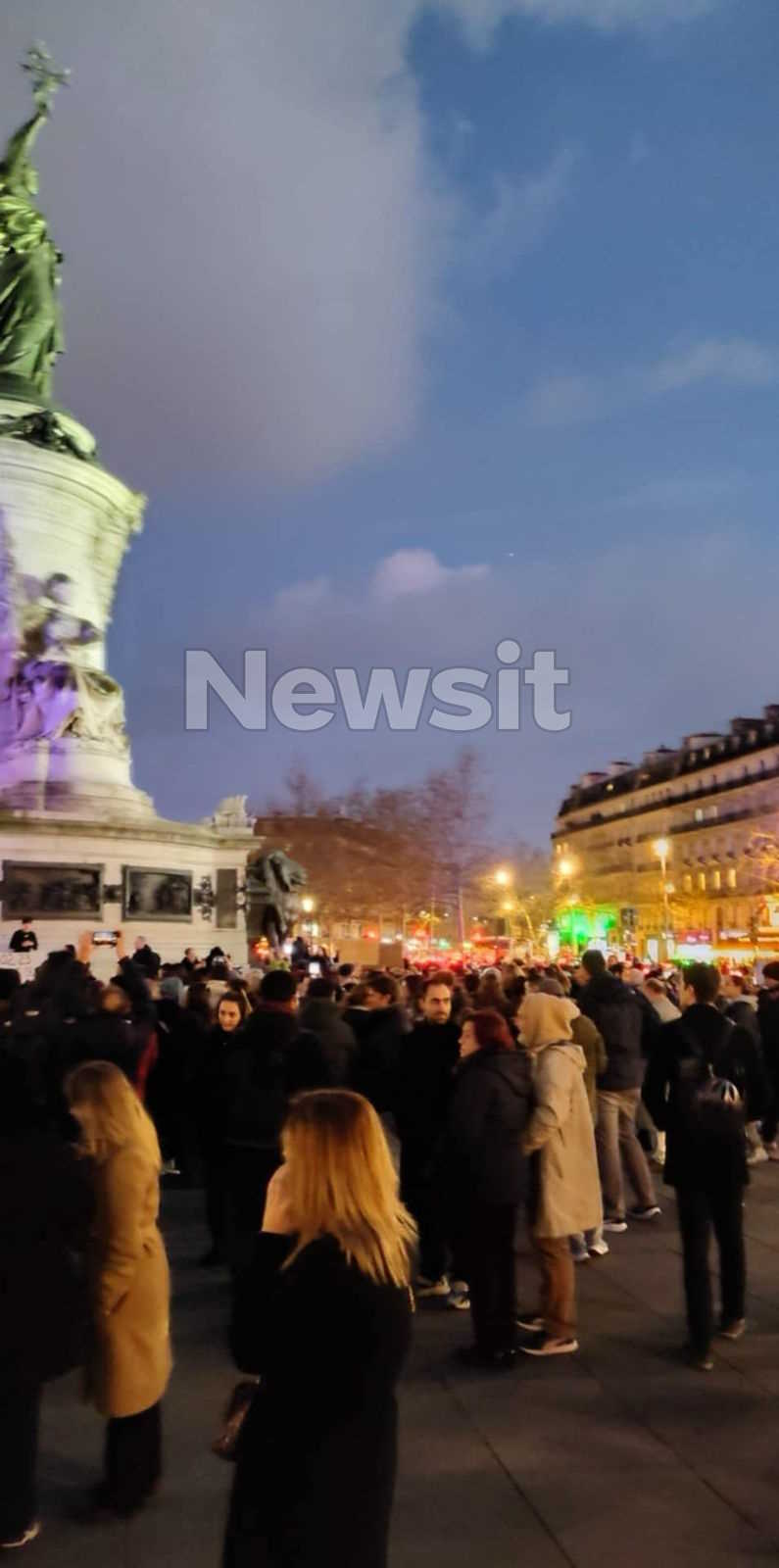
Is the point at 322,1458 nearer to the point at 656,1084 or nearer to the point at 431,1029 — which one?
the point at 656,1084

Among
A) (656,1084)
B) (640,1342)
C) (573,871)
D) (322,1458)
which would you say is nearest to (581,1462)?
(640,1342)

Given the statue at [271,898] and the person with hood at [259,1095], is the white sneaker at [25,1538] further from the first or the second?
the statue at [271,898]

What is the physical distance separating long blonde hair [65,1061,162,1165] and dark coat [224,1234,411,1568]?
1785 millimetres

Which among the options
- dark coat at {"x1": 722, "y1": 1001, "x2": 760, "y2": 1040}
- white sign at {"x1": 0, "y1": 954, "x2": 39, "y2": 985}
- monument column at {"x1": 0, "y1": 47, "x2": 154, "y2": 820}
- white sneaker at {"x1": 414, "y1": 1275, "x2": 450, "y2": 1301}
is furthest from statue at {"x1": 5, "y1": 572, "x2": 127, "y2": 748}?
white sneaker at {"x1": 414, "y1": 1275, "x2": 450, "y2": 1301}

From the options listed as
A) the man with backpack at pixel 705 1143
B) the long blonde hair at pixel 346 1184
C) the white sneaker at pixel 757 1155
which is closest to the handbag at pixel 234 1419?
the long blonde hair at pixel 346 1184

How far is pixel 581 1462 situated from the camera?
4641mm

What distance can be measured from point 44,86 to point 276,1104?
126 feet

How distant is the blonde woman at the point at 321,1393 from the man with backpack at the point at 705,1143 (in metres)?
3.68

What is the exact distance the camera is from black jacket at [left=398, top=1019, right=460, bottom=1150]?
23.2ft

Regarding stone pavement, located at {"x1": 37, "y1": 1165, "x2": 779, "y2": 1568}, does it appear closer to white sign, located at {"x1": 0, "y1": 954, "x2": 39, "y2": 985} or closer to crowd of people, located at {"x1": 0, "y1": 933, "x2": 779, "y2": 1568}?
crowd of people, located at {"x1": 0, "y1": 933, "x2": 779, "y2": 1568}

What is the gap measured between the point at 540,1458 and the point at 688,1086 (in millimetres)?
2015

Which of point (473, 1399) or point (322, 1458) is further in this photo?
point (473, 1399)

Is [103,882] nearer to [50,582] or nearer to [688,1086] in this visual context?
[50,582]

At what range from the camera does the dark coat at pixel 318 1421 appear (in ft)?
7.83
